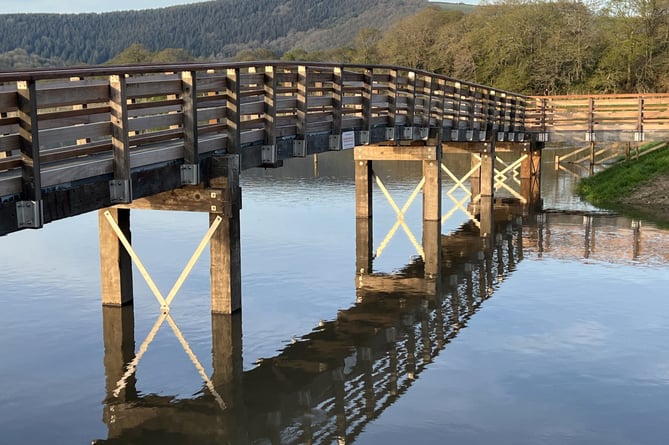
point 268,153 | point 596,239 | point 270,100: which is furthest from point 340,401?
point 596,239

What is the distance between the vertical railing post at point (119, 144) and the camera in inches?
395

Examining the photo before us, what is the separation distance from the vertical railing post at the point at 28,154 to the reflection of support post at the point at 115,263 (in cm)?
488

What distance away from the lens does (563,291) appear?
648 inches

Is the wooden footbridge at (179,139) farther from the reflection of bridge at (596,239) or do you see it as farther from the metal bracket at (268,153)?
the reflection of bridge at (596,239)

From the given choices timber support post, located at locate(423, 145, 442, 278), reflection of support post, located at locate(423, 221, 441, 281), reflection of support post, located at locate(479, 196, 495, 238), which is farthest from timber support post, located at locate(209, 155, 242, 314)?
reflection of support post, located at locate(479, 196, 495, 238)

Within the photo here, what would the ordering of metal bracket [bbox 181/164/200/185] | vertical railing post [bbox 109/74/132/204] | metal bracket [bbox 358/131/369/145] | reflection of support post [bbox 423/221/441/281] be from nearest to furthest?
vertical railing post [bbox 109/74/132/204] → metal bracket [bbox 181/164/200/185] → metal bracket [bbox 358/131/369/145] → reflection of support post [bbox 423/221/441/281]

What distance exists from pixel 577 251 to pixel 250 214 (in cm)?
1113

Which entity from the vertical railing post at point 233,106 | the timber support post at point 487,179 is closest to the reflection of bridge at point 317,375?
the vertical railing post at point 233,106

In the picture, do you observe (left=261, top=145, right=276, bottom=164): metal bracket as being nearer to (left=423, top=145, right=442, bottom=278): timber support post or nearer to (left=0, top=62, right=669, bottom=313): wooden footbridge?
(left=0, top=62, right=669, bottom=313): wooden footbridge

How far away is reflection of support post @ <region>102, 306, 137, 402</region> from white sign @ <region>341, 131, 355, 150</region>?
5249 millimetres

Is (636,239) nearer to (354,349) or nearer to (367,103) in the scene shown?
(367,103)

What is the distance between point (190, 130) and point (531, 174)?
25183 mm

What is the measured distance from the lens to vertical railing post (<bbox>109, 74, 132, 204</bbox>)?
32.9 ft

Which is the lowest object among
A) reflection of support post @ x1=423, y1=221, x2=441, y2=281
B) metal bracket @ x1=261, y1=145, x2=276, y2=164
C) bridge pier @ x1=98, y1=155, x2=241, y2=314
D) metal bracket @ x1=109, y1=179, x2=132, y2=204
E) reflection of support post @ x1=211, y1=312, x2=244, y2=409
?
reflection of support post @ x1=211, y1=312, x2=244, y2=409
